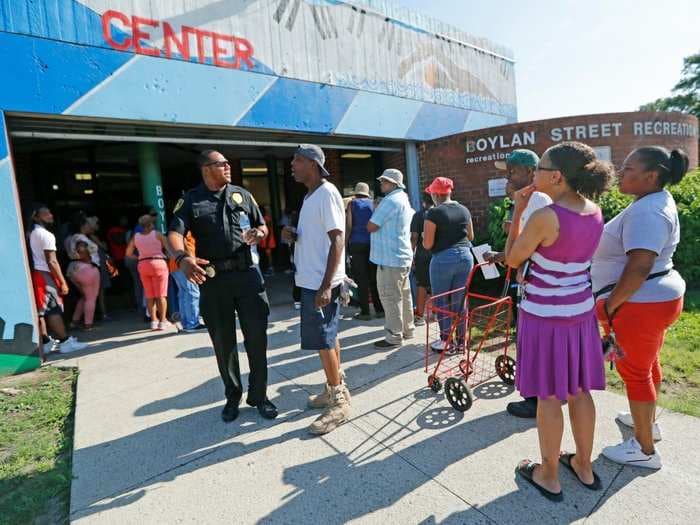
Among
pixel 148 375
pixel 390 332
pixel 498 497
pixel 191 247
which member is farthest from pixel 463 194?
pixel 498 497

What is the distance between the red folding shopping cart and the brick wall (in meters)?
4.18

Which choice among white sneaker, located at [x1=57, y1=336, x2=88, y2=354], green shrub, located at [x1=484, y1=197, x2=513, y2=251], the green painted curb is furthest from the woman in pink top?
green shrub, located at [x1=484, y1=197, x2=513, y2=251]

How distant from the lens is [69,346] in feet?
18.4

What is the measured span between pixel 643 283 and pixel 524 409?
126 cm

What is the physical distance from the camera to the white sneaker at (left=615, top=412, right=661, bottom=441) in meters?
2.73

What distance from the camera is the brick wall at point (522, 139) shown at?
833 centimetres

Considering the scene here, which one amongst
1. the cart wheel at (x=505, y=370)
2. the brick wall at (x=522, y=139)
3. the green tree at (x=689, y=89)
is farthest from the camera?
the green tree at (x=689, y=89)

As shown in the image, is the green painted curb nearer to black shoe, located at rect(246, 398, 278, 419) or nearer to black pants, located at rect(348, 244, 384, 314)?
black shoe, located at rect(246, 398, 278, 419)

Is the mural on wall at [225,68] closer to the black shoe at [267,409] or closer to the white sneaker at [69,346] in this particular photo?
the white sneaker at [69,346]

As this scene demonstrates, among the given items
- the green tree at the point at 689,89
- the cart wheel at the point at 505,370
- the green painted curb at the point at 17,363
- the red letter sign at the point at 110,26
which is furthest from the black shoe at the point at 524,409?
the green tree at the point at 689,89

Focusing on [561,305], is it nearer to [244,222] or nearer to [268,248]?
[244,222]

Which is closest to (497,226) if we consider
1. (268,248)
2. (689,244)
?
(689,244)

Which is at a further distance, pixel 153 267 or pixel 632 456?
pixel 153 267

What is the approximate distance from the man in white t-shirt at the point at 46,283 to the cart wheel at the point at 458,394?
4716 mm
